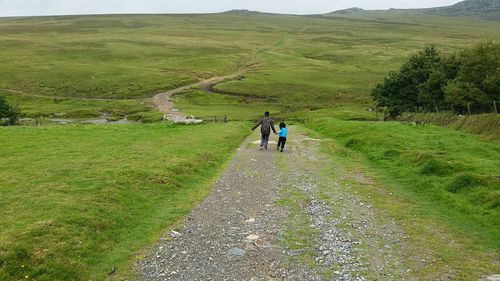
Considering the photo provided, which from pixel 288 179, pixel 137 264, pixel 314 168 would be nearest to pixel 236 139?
pixel 314 168

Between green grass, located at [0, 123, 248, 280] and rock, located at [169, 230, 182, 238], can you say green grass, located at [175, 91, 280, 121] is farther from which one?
rock, located at [169, 230, 182, 238]

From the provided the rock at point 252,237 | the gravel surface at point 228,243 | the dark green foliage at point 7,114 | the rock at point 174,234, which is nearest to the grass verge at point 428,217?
the gravel surface at point 228,243

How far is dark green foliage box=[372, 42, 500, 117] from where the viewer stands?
190ft

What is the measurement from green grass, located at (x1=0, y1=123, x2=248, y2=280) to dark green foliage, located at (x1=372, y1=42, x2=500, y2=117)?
39.8m

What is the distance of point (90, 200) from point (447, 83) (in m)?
60.0

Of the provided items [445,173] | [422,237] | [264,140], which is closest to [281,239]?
[422,237]

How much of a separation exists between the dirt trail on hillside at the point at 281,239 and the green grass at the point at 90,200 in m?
1.16

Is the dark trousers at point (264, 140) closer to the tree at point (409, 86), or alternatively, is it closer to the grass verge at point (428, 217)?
the grass verge at point (428, 217)

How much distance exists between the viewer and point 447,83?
64.2m

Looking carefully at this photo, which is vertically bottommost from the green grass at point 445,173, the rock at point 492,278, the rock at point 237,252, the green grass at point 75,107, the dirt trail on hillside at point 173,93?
the green grass at point 75,107

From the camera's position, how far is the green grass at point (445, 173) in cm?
1627

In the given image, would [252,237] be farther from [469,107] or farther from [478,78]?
[478,78]

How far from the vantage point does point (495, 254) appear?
12.8m

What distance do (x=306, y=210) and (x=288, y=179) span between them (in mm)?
6012
